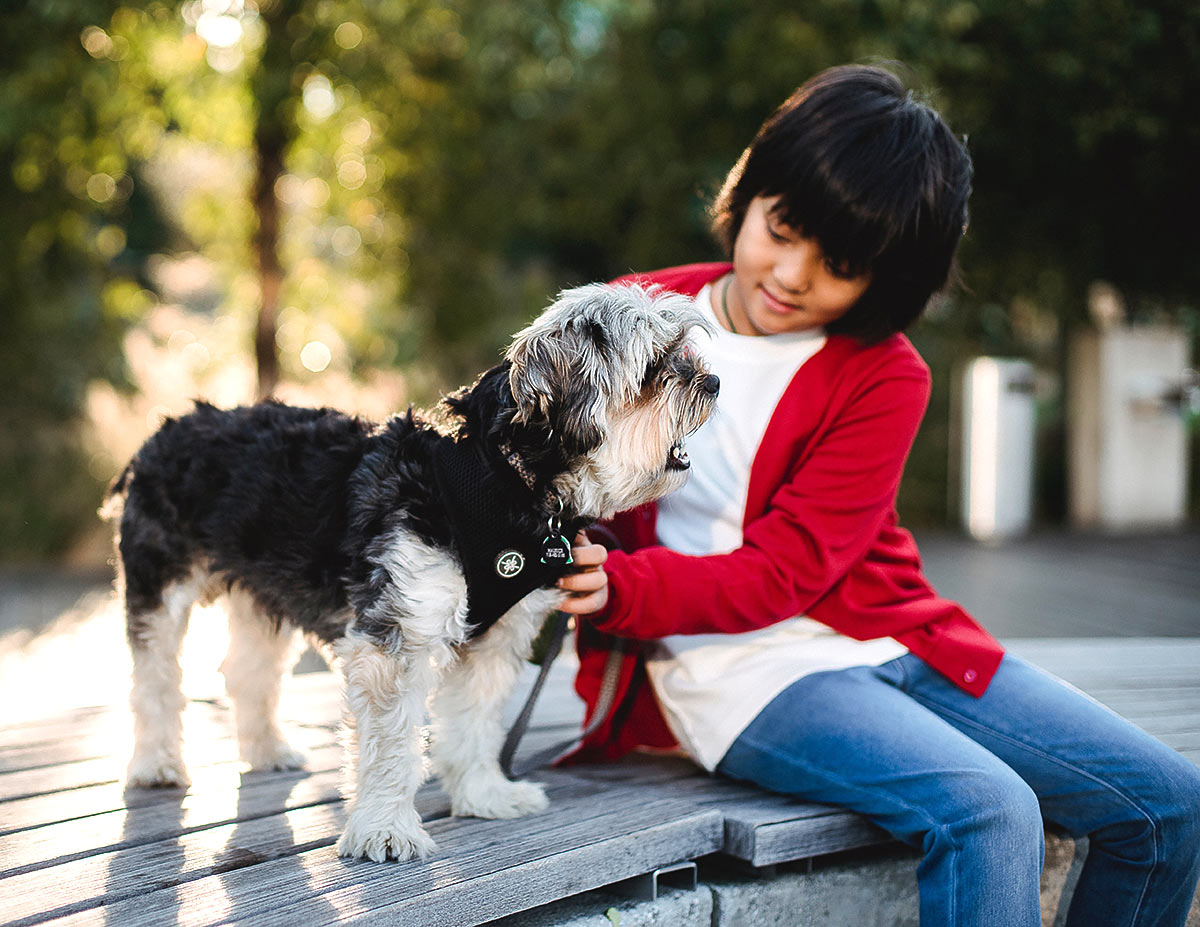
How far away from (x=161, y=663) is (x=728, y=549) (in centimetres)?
166

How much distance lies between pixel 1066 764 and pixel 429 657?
163 centimetres

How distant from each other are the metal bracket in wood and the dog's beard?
2.95 ft

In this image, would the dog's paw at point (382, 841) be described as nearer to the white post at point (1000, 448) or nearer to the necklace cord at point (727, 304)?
the necklace cord at point (727, 304)

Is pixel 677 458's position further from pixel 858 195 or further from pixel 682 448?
pixel 858 195

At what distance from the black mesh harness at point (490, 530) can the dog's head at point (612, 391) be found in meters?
0.14

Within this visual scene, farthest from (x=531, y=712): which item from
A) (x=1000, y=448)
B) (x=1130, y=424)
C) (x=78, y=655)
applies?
(x=1130, y=424)

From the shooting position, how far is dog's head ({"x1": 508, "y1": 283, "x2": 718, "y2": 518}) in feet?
8.25

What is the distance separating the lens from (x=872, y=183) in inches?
111

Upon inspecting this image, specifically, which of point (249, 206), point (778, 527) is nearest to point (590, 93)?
point (249, 206)

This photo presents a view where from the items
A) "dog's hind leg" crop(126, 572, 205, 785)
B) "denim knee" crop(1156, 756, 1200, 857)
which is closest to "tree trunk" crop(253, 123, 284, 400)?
"dog's hind leg" crop(126, 572, 205, 785)

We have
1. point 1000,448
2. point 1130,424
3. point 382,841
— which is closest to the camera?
point 382,841

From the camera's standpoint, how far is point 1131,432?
1210 centimetres

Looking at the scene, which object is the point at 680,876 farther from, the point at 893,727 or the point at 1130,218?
the point at 1130,218

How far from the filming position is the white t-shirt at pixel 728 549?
2996 millimetres
